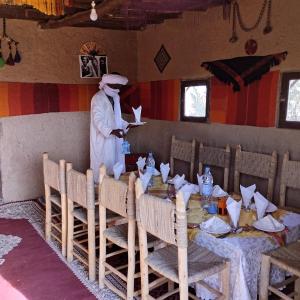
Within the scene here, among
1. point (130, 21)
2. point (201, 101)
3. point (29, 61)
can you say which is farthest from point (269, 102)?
point (29, 61)

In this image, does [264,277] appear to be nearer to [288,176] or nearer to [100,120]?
[288,176]

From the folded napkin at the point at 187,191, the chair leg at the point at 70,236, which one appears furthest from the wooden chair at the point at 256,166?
the chair leg at the point at 70,236

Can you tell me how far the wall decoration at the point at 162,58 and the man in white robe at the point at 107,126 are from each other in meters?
0.71

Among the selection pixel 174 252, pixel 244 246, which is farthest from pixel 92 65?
pixel 244 246

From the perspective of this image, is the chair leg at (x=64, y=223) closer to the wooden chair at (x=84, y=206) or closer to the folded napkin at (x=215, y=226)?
the wooden chair at (x=84, y=206)

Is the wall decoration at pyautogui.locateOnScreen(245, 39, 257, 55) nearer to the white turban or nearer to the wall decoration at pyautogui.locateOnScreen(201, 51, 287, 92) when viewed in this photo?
the wall decoration at pyautogui.locateOnScreen(201, 51, 287, 92)

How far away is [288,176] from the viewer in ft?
9.64

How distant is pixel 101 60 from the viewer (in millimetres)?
4832

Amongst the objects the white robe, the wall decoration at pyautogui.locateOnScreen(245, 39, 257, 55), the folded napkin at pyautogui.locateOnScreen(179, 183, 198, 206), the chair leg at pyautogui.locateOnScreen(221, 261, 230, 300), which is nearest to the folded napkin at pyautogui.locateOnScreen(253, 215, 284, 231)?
the chair leg at pyautogui.locateOnScreen(221, 261, 230, 300)

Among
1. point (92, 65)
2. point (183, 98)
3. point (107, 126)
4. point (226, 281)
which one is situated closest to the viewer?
point (226, 281)

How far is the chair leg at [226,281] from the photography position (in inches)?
77.0

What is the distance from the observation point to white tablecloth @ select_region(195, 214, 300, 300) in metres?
1.88

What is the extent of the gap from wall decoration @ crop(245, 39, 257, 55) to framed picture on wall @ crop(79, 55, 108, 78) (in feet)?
7.19

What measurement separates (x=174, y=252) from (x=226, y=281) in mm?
348
